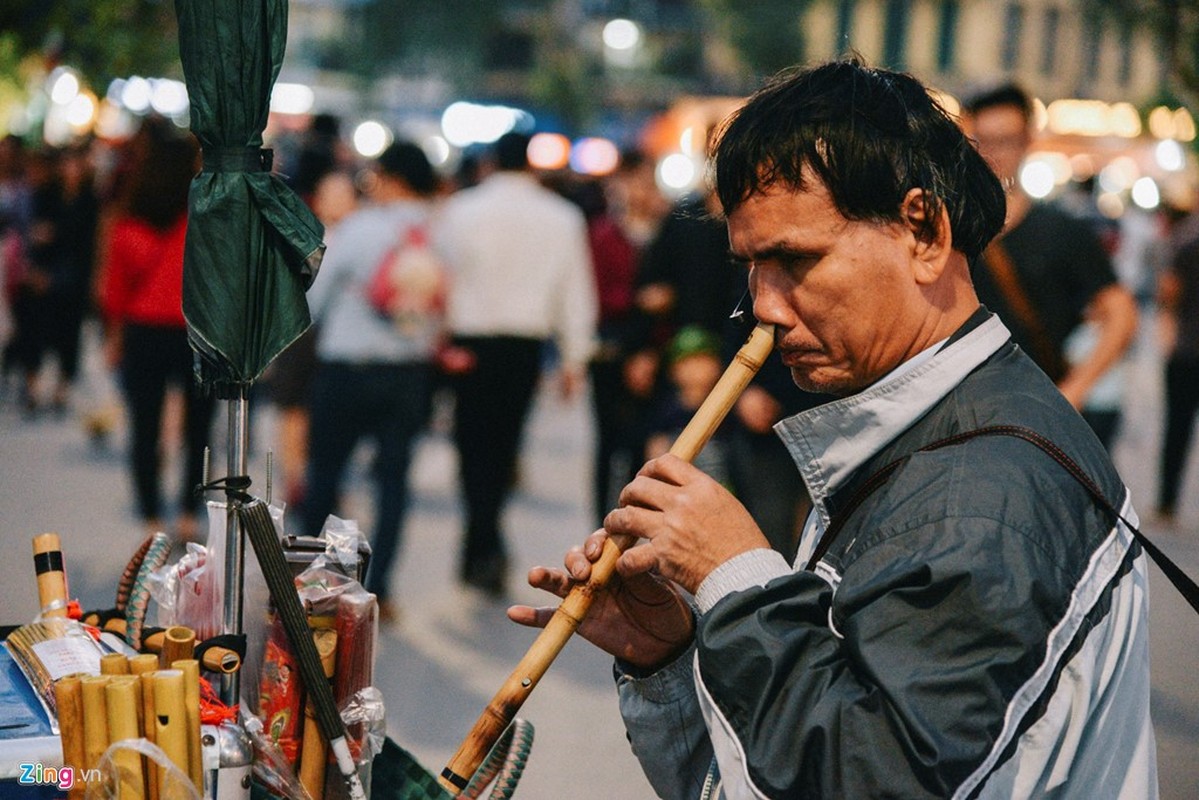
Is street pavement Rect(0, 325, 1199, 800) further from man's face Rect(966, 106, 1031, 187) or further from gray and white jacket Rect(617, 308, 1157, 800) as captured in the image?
man's face Rect(966, 106, 1031, 187)

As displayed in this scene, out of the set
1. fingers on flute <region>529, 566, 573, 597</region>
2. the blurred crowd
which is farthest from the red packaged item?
the blurred crowd

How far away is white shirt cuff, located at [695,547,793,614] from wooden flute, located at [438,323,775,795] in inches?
7.8

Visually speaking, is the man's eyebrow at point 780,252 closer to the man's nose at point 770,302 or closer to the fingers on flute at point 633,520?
the man's nose at point 770,302

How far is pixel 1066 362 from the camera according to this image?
4.62m

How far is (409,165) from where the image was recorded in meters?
5.86

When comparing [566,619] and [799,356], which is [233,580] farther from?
[799,356]

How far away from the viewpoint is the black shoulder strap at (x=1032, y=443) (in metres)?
1.53

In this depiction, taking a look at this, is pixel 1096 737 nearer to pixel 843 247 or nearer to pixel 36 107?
pixel 843 247

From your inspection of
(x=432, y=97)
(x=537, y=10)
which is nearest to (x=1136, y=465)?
(x=432, y=97)

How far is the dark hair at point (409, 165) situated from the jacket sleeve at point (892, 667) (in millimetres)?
4586

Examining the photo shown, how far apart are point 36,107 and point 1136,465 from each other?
1496 cm

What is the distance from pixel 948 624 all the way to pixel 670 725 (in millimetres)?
510

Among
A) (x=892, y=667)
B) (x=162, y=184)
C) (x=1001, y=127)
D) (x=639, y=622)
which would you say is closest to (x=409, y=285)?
(x=162, y=184)

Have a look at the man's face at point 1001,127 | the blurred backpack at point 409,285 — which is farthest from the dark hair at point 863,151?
the blurred backpack at point 409,285
